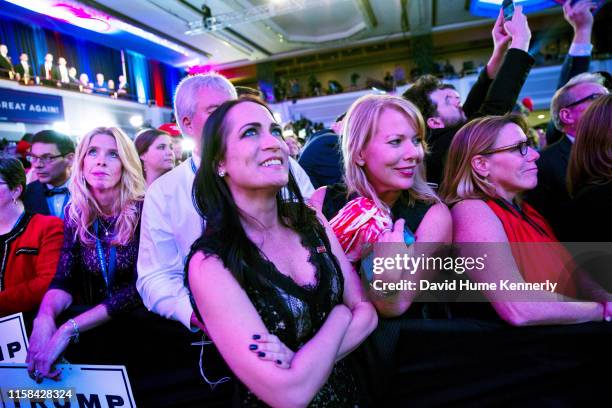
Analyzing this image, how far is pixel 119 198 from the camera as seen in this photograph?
6.23ft

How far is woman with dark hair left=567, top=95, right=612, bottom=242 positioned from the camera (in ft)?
4.50

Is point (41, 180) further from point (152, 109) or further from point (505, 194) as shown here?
point (152, 109)

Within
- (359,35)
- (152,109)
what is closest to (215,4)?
(152,109)

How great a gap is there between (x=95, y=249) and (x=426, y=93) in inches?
74.2

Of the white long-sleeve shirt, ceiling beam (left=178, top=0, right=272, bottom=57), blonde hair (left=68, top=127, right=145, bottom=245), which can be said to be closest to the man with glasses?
blonde hair (left=68, top=127, right=145, bottom=245)

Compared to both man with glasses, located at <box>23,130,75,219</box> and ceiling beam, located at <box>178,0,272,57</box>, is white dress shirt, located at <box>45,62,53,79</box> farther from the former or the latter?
man with glasses, located at <box>23,130,75,219</box>

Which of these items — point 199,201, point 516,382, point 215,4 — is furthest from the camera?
point 215,4

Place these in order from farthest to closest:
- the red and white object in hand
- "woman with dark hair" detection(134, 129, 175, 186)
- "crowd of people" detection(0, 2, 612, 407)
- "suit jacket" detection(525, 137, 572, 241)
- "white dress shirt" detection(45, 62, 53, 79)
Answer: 1. "white dress shirt" detection(45, 62, 53, 79)
2. "woman with dark hair" detection(134, 129, 175, 186)
3. "suit jacket" detection(525, 137, 572, 241)
4. the red and white object in hand
5. "crowd of people" detection(0, 2, 612, 407)

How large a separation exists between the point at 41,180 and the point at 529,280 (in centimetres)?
297

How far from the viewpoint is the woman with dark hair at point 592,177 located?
4.50 feet

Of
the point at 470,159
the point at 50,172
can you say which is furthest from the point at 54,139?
the point at 470,159

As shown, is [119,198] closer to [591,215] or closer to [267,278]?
[267,278]

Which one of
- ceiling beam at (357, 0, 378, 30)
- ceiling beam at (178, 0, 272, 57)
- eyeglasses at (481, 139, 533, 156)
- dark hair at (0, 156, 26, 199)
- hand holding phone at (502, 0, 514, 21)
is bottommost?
eyeglasses at (481, 139, 533, 156)

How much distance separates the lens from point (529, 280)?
1.18 meters
